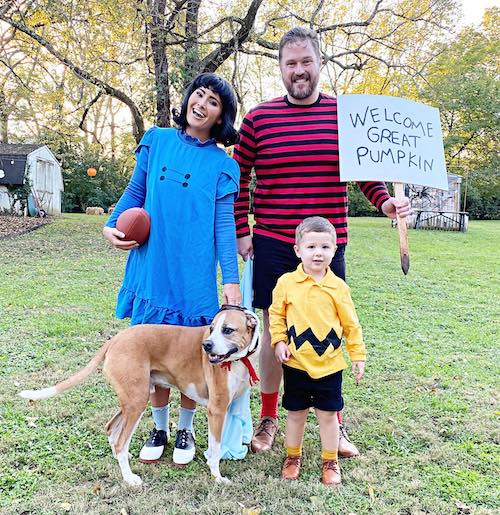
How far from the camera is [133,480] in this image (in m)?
2.93

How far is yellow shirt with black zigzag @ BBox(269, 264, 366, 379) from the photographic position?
9.29 feet

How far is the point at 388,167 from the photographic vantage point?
3.10m

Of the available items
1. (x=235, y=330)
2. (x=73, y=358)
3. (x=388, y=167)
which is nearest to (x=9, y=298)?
(x=73, y=358)

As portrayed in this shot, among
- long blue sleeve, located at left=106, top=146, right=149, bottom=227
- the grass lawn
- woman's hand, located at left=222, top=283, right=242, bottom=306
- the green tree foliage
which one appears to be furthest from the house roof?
woman's hand, located at left=222, top=283, right=242, bottom=306

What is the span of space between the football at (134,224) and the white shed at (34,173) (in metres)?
20.3

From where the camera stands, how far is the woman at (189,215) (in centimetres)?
294

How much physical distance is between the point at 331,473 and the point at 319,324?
947mm

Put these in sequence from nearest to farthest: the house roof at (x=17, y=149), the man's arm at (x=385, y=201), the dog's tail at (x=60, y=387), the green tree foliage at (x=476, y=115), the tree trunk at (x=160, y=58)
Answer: the dog's tail at (x=60, y=387) < the man's arm at (x=385, y=201) < the tree trunk at (x=160, y=58) < the house roof at (x=17, y=149) < the green tree foliage at (x=476, y=115)

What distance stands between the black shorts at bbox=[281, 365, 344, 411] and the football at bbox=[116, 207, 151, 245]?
1177mm

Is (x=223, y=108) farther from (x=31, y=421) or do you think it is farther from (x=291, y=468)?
(x=31, y=421)

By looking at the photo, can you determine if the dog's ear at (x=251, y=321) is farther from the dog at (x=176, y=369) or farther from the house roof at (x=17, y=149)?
the house roof at (x=17, y=149)

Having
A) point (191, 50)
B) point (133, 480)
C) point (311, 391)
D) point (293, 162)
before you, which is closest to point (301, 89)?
point (293, 162)

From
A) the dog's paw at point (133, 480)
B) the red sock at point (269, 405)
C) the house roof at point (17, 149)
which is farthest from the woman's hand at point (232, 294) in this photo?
the house roof at point (17, 149)

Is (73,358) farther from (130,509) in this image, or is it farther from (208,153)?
(208,153)
